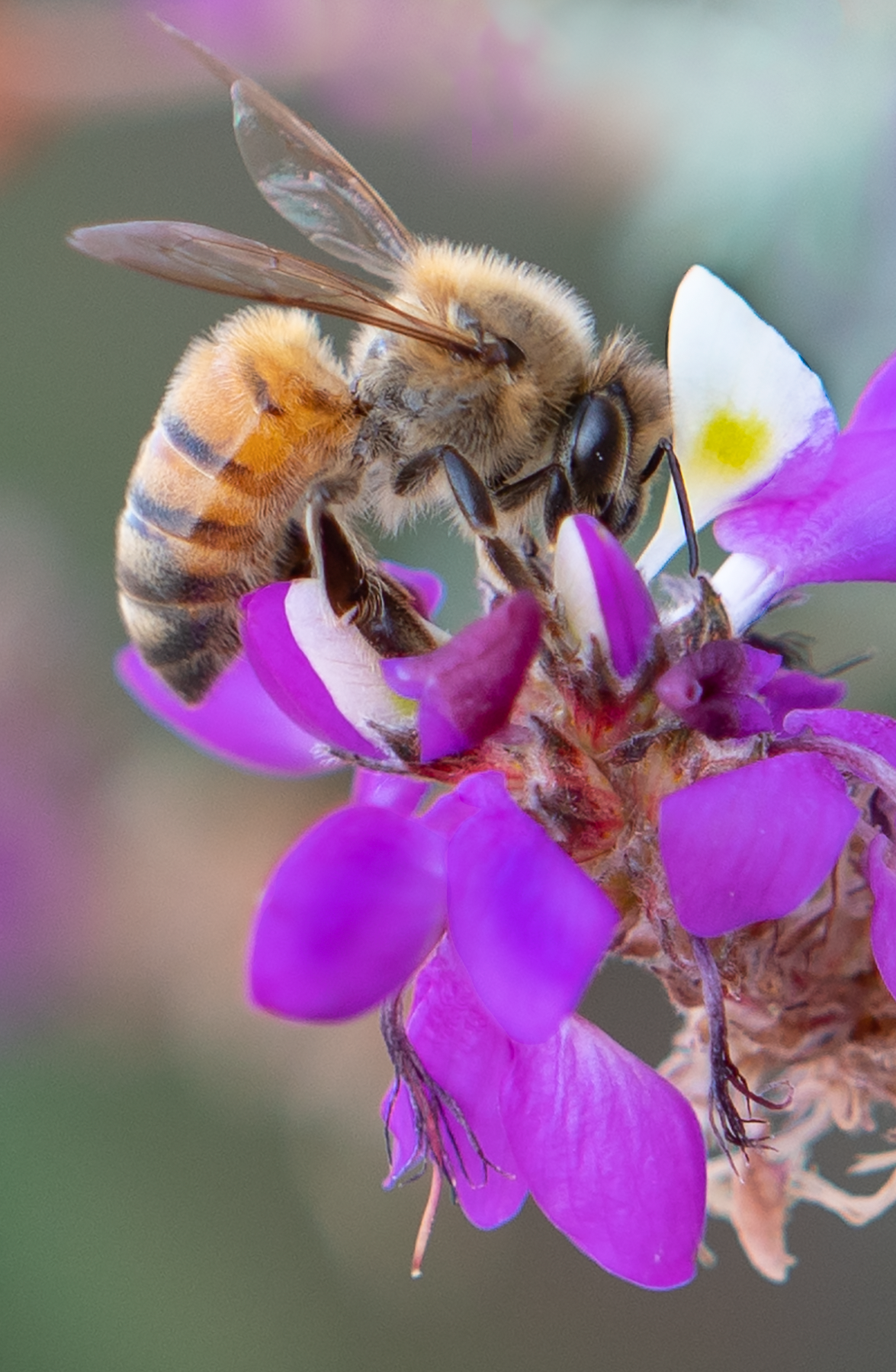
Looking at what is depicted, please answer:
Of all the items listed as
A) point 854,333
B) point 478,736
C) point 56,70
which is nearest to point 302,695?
point 478,736

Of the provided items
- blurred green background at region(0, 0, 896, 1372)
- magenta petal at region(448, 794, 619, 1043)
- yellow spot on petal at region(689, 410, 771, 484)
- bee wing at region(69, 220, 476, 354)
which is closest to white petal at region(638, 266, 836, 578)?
yellow spot on petal at region(689, 410, 771, 484)

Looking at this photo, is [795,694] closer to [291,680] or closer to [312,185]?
[291,680]

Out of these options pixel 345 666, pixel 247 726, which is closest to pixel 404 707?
pixel 345 666

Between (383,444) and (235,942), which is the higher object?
(383,444)

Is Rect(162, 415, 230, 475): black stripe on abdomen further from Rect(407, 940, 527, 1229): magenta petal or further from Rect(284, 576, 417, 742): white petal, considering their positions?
Rect(407, 940, 527, 1229): magenta petal

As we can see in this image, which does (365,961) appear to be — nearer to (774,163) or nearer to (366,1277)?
(774,163)

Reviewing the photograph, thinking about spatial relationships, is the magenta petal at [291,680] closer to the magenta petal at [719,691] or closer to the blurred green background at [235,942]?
the magenta petal at [719,691]
